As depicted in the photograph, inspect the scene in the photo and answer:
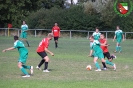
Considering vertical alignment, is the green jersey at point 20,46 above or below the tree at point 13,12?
below

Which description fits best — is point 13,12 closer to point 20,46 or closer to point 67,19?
point 67,19

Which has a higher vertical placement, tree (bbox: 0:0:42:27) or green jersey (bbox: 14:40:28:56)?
tree (bbox: 0:0:42:27)

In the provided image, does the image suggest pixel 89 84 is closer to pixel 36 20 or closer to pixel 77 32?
pixel 77 32

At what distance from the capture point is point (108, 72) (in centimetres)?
1717

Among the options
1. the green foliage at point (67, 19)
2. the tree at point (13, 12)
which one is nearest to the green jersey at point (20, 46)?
the green foliage at point (67, 19)

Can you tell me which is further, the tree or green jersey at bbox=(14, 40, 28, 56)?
the tree

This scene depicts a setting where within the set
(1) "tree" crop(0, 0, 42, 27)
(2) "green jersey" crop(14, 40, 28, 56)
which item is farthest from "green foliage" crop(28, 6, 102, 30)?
(2) "green jersey" crop(14, 40, 28, 56)

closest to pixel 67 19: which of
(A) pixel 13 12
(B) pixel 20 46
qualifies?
(A) pixel 13 12

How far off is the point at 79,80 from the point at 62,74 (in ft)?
5.94

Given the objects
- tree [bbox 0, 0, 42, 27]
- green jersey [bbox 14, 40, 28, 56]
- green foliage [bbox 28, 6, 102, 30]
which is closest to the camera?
green jersey [bbox 14, 40, 28, 56]

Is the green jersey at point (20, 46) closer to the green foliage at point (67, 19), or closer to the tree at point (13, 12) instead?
the green foliage at point (67, 19)

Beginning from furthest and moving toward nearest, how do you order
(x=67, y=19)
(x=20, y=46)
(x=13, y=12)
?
(x=13, y=12) < (x=67, y=19) < (x=20, y=46)

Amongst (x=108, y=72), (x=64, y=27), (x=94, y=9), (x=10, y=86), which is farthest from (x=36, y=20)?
(x=10, y=86)

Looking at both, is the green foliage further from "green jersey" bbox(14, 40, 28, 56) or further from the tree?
"green jersey" bbox(14, 40, 28, 56)
